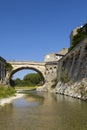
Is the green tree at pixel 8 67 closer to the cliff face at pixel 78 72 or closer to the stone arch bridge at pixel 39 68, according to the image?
the stone arch bridge at pixel 39 68

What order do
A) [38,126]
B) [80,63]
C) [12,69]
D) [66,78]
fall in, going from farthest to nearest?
[12,69]
[66,78]
[80,63]
[38,126]

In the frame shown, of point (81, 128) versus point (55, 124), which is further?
point (55, 124)

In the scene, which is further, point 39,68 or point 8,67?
point 39,68

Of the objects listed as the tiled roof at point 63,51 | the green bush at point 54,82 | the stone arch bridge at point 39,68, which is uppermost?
the tiled roof at point 63,51

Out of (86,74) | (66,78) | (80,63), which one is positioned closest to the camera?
(86,74)

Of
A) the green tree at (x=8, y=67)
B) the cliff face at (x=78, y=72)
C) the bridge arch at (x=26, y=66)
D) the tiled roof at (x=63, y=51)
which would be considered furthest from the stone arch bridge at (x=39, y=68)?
the tiled roof at (x=63, y=51)

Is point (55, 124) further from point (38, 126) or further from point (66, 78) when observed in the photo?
point (66, 78)

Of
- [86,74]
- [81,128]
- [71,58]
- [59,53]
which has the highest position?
[59,53]

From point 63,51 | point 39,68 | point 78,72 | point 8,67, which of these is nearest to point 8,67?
point 8,67

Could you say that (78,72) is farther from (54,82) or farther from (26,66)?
(26,66)

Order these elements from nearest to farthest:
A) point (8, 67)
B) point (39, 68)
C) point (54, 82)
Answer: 1. point (54, 82)
2. point (8, 67)
3. point (39, 68)

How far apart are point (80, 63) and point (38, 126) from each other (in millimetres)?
36664

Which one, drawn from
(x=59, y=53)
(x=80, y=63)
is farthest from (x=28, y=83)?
(x=80, y=63)

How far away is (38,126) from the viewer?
1728cm
